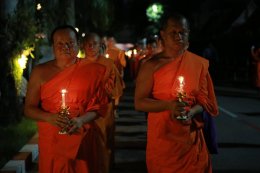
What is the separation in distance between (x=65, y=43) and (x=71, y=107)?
503mm

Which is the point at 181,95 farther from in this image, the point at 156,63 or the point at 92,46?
the point at 92,46

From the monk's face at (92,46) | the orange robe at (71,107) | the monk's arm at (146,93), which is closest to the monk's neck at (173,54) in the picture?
the monk's arm at (146,93)

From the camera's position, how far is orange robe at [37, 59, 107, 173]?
15.3 ft

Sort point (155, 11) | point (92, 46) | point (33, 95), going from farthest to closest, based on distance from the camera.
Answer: point (155, 11) → point (92, 46) → point (33, 95)

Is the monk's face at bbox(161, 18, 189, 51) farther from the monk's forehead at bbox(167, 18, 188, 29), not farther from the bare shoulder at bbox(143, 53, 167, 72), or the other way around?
the bare shoulder at bbox(143, 53, 167, 72)

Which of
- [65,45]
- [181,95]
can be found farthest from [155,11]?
[181,95]

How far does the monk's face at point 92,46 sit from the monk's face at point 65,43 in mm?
2746

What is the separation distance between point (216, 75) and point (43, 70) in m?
29.0

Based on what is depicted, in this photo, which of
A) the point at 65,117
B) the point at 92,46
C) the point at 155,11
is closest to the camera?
the point at 65,117

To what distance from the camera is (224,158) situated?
28.9 feet

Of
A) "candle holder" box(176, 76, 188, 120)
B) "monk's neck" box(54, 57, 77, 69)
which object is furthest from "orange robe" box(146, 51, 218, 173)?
"monk's neck" box(54, 57, 77, 69)

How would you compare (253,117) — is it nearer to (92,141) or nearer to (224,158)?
(224,158)

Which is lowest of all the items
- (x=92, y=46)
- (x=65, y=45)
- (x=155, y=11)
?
(x=65, y=45)

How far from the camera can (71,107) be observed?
465 cm
